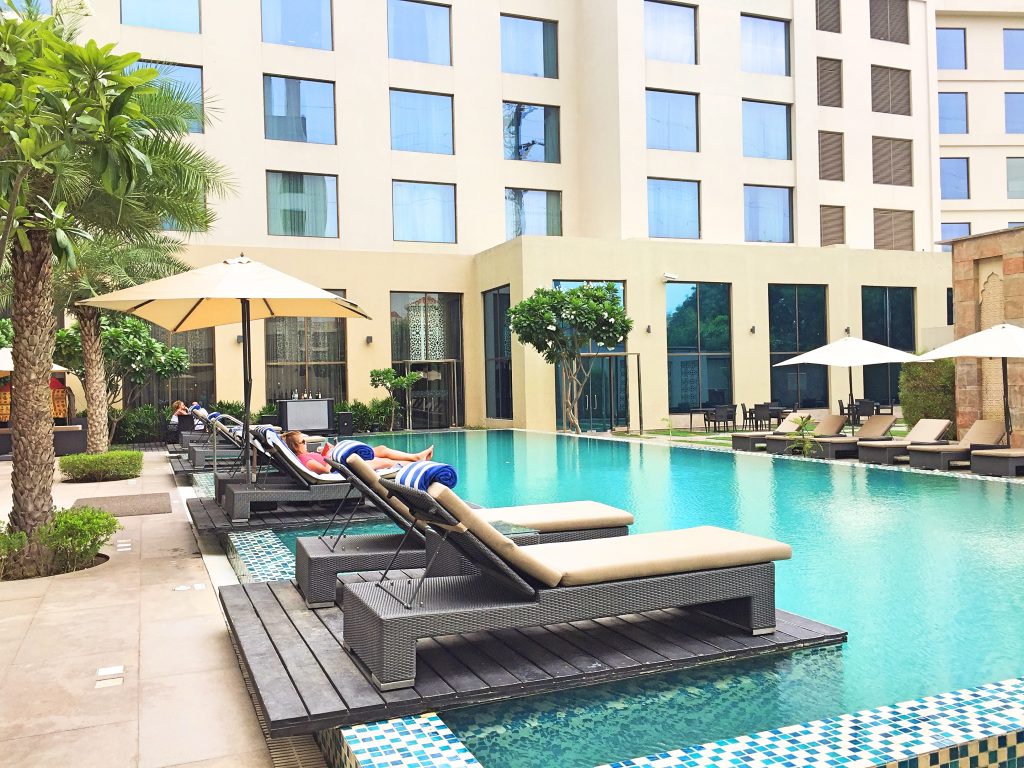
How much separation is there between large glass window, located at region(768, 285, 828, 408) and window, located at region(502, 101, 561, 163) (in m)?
8.21

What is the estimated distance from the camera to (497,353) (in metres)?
27.3

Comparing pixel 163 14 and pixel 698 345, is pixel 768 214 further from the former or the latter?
pixel 163 14

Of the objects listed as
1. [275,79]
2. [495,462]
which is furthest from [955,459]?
[275,79]

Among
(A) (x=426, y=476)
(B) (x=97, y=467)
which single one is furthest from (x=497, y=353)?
(A) (x=426, y=476)

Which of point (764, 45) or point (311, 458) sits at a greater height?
point (764, 45)

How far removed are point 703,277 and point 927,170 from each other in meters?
11.6

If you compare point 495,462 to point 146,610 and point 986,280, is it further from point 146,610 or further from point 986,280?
point 146,610

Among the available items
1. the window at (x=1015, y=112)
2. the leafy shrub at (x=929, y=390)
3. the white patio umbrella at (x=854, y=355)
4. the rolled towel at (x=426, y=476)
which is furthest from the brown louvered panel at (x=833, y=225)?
the rolled towel at (x=426, y=476)

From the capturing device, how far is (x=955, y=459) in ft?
44.4

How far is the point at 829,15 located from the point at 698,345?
13.0m

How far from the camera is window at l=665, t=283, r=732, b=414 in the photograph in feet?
88.5

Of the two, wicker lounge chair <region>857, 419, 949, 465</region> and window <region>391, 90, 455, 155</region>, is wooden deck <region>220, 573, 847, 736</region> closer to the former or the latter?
wicker lounge chair <region>857, 419, 949, 465</region>

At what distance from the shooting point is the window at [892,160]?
32000 millimetres

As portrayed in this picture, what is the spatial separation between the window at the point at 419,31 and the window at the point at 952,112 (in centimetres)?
2341
